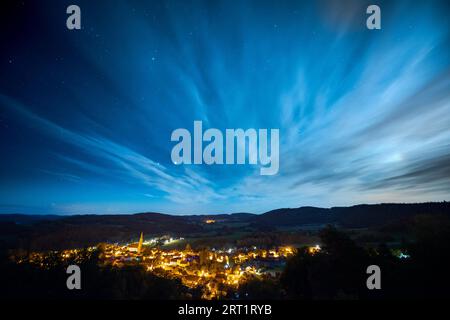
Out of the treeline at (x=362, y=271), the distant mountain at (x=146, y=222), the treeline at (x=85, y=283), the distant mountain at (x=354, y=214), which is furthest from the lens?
the distant mountain at (x=354, y=214)

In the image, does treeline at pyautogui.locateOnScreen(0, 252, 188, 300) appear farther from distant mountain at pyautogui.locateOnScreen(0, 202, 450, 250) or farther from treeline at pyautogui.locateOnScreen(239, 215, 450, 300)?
distant mountain at pyautogui.locateOnScreen(0, 202, 450, 250)

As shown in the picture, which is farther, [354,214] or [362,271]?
[354,214]

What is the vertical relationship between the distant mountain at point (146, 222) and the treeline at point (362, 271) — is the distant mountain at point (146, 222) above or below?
below

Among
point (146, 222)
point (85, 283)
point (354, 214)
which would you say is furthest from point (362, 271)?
point (146, 222)

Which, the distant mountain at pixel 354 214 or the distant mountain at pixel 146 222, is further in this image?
the distant mountain at pixel 354 214

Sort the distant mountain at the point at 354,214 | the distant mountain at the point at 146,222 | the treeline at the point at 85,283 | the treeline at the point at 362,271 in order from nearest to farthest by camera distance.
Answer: the treeline at the point at 362,271 < the treeline at the point at 85,283 < the distant mountain at the point at 146,222 < the distant mountain at the point at 354,214

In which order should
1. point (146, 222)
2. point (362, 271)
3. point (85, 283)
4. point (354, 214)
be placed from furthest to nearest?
point (146, 222) < point (354, 214) < point (85, 283) < point (362, 271)

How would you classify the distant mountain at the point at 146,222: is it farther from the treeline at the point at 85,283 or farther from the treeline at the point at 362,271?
the treeline at the point at 362,271

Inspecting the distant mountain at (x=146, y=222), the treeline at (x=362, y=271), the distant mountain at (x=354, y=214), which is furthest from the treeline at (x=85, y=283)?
the distant mountain at (x=354, y=214)

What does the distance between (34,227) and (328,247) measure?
26.8 metres

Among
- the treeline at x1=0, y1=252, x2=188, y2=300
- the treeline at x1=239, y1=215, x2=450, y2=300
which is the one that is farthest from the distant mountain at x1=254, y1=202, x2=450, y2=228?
the treeline at x1=0, y1=252, x2=188, y2=300

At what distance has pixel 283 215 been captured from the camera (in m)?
40.9

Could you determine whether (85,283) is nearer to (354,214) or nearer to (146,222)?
(146,222)
